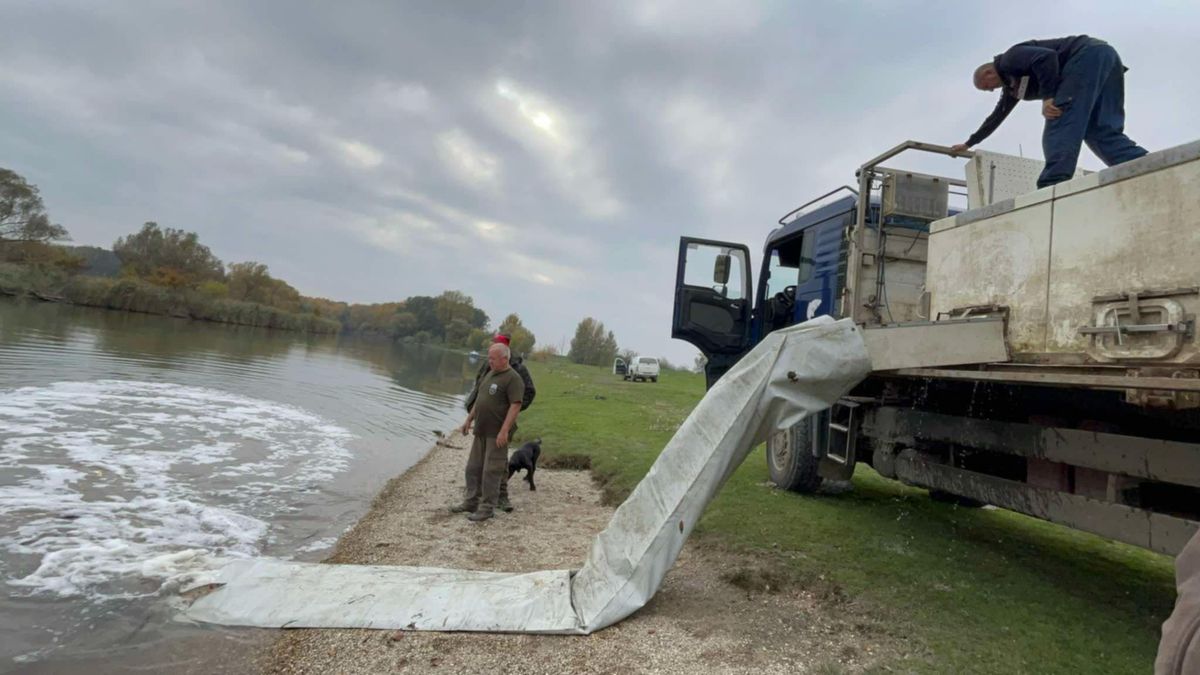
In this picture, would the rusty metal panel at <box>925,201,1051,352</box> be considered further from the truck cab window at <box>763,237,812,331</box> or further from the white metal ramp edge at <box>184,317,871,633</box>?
the truck cab window at <box>763,237,812,331</box>

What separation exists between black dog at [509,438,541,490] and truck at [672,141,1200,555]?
13.9ft

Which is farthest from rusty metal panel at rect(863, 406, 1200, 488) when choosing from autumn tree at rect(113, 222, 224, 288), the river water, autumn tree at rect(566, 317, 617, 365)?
autumn tree at rect(113, 222, 224, 288)

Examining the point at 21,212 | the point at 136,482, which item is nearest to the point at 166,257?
the point at 21,212

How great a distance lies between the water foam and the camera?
16.8 ft

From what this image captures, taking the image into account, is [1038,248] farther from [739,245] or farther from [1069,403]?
[739,245]

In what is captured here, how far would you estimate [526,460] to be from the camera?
8.72 metres

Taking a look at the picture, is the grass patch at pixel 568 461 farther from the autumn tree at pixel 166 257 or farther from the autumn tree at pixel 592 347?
the autumn tree at pixel 166 257

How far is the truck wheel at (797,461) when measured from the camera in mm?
6566

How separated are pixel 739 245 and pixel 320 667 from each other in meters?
6.48

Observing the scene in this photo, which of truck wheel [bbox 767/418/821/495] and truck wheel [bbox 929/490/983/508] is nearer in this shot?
truck wheel [bbox 767/418/821/495]

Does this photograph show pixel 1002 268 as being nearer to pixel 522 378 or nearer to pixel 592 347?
pixel 522 378

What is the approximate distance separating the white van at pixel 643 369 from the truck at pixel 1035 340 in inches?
1572

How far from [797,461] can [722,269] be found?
251 cm

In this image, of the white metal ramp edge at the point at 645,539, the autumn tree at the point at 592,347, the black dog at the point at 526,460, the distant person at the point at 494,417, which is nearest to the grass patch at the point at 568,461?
the black dog at the point at 526,460
